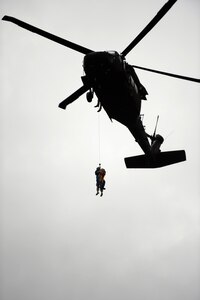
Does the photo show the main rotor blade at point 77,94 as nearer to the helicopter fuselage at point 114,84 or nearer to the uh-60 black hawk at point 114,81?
the uh-60 black hawk at point 114,81

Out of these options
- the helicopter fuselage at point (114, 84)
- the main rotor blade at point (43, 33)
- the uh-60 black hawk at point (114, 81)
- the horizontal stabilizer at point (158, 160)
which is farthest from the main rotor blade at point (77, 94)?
the horizontal stabilizer at point (158, 160)

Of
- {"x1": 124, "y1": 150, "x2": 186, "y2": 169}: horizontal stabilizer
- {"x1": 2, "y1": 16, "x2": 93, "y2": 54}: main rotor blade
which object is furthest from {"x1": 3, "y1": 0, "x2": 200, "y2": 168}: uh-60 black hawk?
{"x1": 124, "y1": 150, "x2": 186, "y2": 169}: horizontal stabilizer

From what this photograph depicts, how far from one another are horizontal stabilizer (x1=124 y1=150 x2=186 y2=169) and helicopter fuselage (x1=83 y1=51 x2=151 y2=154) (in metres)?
2.97

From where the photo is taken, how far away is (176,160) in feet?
44.4

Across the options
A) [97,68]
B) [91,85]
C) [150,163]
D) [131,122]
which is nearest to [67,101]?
[91,85]

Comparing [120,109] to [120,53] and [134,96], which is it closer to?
[134,96]

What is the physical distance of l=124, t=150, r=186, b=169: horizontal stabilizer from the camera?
1349 centimetres

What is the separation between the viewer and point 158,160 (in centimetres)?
1402

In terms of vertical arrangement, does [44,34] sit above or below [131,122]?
above

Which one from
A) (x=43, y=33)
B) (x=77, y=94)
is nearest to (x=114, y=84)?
(x=77, y=94)

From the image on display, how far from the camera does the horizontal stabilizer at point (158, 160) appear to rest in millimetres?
13492

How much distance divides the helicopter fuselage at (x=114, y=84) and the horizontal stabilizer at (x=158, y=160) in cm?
297

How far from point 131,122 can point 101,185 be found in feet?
14.4

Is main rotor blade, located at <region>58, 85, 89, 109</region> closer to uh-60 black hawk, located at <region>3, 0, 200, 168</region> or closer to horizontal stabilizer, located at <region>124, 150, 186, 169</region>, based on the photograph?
uh-60 black hawk, located at <region>3, 0, 200, 168</region>
